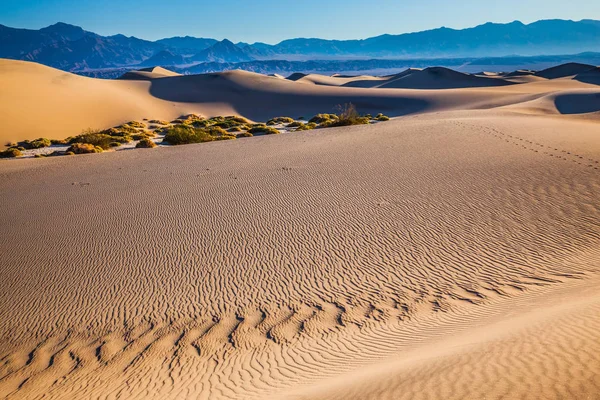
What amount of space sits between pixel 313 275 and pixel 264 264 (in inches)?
39.8

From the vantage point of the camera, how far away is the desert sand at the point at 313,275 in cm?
457

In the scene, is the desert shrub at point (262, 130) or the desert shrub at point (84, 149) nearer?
the desert shrub at point (84, 149)

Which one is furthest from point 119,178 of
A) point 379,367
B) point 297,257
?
point 379,367

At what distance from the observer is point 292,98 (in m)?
51.8

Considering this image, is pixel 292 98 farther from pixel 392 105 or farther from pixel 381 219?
pixel 381 219

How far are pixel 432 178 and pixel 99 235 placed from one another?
28.7 ft

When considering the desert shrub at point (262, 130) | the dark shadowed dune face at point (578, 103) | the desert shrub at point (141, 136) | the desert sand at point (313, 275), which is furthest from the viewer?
the dark shadowed dune face at point (578, 103)

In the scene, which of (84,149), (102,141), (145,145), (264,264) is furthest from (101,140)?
(264,264)

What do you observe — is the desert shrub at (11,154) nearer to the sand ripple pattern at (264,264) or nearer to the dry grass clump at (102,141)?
the dry grass clump at (102,141)

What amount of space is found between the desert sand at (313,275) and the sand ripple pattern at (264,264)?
4 cm

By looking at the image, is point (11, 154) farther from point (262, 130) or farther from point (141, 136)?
point (262, 130)

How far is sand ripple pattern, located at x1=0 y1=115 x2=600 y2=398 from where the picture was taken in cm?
541


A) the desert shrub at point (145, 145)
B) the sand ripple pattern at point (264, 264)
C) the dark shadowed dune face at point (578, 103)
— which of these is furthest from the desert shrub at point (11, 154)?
the dark shadowed dune face at point (578, 103)

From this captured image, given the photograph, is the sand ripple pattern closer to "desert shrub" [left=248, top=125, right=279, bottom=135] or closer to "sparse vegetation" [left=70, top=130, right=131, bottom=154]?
"sparse vegetation" [left=70, top=130, right=131, bottom=154]
